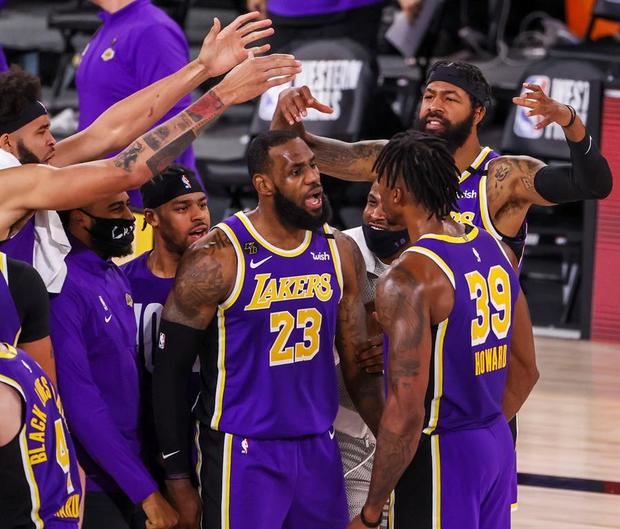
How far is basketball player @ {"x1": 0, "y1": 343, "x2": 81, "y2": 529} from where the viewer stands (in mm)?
3191

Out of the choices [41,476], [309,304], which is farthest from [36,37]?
[41,476]

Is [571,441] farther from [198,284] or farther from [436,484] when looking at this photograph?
[198,284]

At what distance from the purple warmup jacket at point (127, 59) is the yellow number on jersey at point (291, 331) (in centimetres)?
209

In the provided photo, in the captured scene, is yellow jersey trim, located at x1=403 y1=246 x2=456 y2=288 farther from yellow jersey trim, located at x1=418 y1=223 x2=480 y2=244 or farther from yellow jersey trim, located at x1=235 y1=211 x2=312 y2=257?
yellow jersey trim, located at x1=235 y1=211 x2=312 y2=257

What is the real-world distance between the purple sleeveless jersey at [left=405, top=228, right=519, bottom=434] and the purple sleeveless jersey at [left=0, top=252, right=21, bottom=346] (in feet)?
3.63

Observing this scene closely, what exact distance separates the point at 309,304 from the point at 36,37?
816 centimetres

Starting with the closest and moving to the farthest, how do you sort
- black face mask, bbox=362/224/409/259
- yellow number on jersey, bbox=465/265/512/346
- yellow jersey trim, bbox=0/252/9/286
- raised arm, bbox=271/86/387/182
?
yellow jersey trim, bbox=0/252/9/286
yellow number on jersey, bbox=465/265/512/346
black face mask, bbox=362/224/409/259
raised arm, bbox=271/86/387/182

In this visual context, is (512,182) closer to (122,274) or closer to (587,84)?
(122,274)

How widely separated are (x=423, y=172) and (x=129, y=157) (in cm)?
A: 88

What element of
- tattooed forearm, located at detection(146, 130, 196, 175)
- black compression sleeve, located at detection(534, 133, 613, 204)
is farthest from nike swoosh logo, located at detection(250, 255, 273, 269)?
black compression sleeve, located at detection(534, 133, 613, 204)

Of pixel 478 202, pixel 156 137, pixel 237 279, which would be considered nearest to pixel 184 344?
pixel 237 279

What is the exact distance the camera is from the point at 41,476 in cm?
326

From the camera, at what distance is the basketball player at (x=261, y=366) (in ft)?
13.3

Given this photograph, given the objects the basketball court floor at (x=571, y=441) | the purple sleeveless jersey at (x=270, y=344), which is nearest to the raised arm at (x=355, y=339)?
the purple sleeveless jersey at (x=270, y=344)
